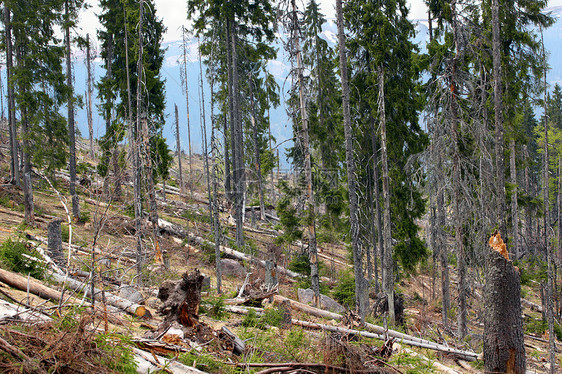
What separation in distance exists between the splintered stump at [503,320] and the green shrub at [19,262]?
8286 mm

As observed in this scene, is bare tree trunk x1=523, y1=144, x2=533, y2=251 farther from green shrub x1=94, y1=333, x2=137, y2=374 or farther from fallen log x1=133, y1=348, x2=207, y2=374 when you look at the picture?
green shrub x1=94, y1=333, x2=137, y2=374

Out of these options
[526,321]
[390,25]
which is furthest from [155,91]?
[526,321]

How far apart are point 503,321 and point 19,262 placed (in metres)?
8.83

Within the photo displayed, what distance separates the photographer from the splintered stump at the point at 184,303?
6336mm

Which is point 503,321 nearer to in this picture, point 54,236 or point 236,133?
point 54,236

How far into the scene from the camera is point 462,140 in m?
12.0

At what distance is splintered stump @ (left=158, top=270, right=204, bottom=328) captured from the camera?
6.34m

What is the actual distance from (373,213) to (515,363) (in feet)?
42.7

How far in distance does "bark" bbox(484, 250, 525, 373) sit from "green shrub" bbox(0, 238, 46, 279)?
828cm

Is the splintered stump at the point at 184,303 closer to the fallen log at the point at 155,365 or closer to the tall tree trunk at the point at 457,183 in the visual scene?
the fallen log at the point at 155,365

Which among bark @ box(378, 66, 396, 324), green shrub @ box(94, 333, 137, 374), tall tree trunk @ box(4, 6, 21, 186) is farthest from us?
tall tree trunk @ box(4, 6, 21, 186)

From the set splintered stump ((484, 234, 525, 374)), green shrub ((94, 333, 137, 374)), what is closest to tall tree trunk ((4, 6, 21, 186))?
green shrub ((94, 333, 137, 374))

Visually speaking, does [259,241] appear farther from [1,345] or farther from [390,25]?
[1,345]

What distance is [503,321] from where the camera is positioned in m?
4.80
